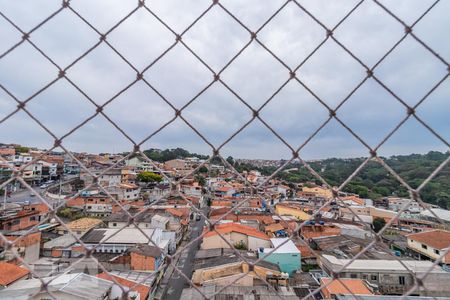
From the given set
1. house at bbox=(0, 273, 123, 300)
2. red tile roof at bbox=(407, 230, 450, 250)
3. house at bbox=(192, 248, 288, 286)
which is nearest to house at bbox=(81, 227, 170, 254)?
house at bbox=(192, 248, 288, 286)

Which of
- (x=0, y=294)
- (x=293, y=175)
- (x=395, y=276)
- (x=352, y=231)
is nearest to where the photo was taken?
(x=0, y=294)

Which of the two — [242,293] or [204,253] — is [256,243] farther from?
[242,293]

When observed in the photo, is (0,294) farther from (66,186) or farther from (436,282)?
(66,186)

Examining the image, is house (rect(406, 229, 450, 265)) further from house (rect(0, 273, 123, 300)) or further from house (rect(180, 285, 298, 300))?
house (rect(0, 273, 123, 300))

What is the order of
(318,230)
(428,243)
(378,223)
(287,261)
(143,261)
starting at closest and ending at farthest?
(143,261)
(287,261)
(428,243)
(318,230)
(378,223)

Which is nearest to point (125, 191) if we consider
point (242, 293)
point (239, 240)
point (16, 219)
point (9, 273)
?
point (16, 219)

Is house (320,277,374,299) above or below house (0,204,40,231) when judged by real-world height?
below

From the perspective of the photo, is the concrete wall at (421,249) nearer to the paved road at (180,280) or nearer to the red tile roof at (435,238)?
the red tile roof at (435,238)

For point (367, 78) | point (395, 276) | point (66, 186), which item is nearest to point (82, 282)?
point (367, 78)
